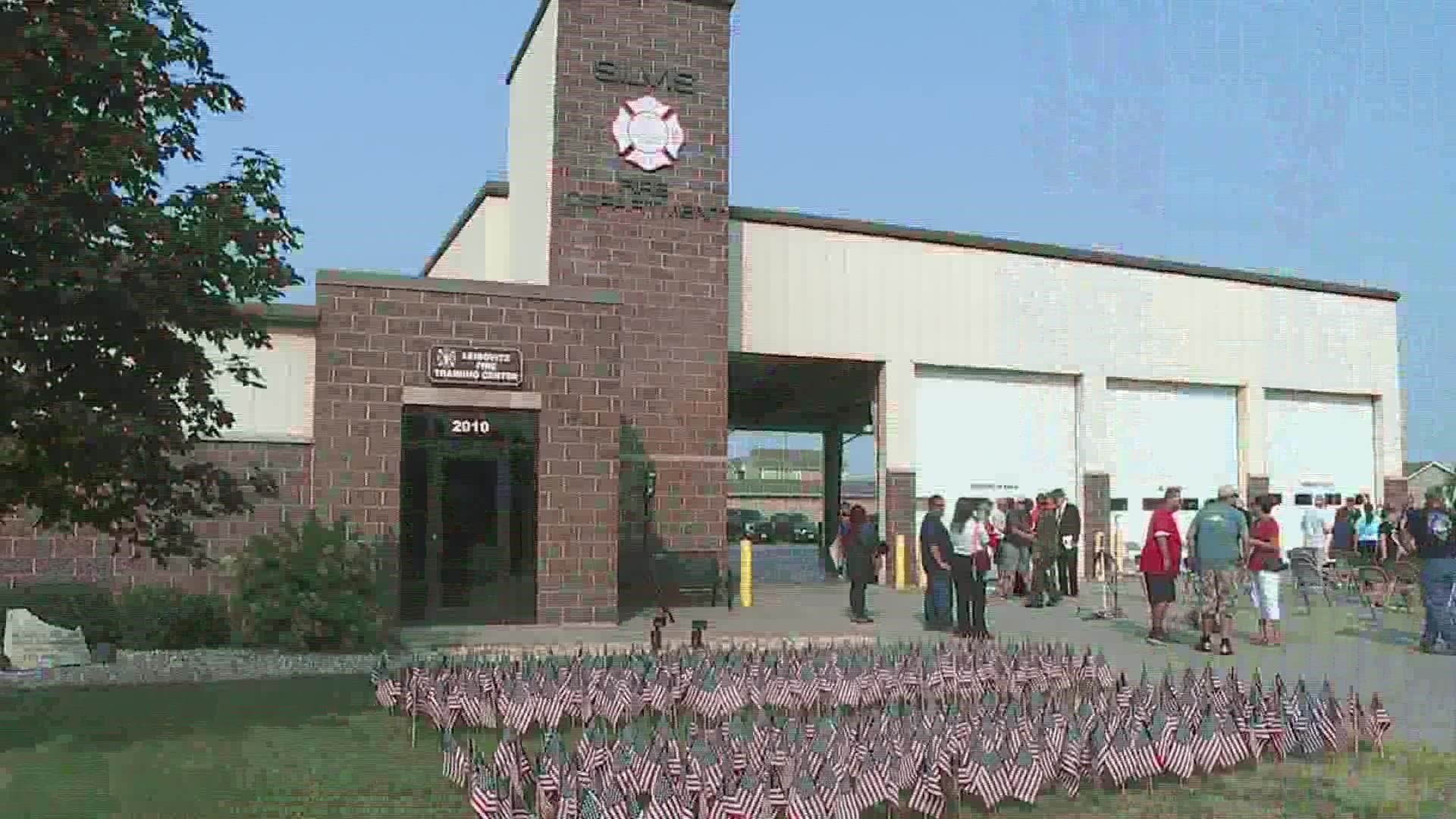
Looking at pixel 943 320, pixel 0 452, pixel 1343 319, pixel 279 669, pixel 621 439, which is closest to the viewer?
pixel 0 452

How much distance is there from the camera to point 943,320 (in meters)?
26.1

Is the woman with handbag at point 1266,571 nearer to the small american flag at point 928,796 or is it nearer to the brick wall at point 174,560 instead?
the small american flag at point 928,796

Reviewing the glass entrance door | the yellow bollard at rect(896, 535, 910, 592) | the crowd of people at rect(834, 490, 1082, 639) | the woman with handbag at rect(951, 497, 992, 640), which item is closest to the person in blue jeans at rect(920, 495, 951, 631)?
the crowd of people at rect(834, 490, 1082, 639)

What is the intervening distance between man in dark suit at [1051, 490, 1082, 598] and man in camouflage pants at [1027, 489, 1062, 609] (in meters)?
0.94

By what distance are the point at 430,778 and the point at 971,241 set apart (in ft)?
68.5

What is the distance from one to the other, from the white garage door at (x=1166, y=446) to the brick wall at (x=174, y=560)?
18.4 metres

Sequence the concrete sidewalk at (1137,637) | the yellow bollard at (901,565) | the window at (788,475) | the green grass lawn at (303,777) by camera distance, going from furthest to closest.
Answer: the window at (788,475)
the yellow bollard at (901,565)
the concrete sidewalk at (1137,637)
the green grass lawn at (303,777)

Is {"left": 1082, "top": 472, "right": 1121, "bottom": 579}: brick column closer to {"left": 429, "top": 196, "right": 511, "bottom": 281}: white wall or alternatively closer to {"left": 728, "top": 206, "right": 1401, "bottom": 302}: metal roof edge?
{"left": 728, "top": 206, "right": 1401, "bottom": 302}: metal roof edge

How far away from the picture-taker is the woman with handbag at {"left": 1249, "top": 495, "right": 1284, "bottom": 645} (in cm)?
1430

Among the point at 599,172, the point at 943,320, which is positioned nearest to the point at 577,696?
the point at 599,172

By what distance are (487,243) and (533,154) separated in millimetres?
4094

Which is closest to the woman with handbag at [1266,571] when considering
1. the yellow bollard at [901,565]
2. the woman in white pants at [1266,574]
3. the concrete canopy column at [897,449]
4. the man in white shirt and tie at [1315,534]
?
the woman in white pants at [1266,574]

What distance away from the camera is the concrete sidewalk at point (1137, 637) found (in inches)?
447

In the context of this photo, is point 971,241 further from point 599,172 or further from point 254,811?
point 254,811
